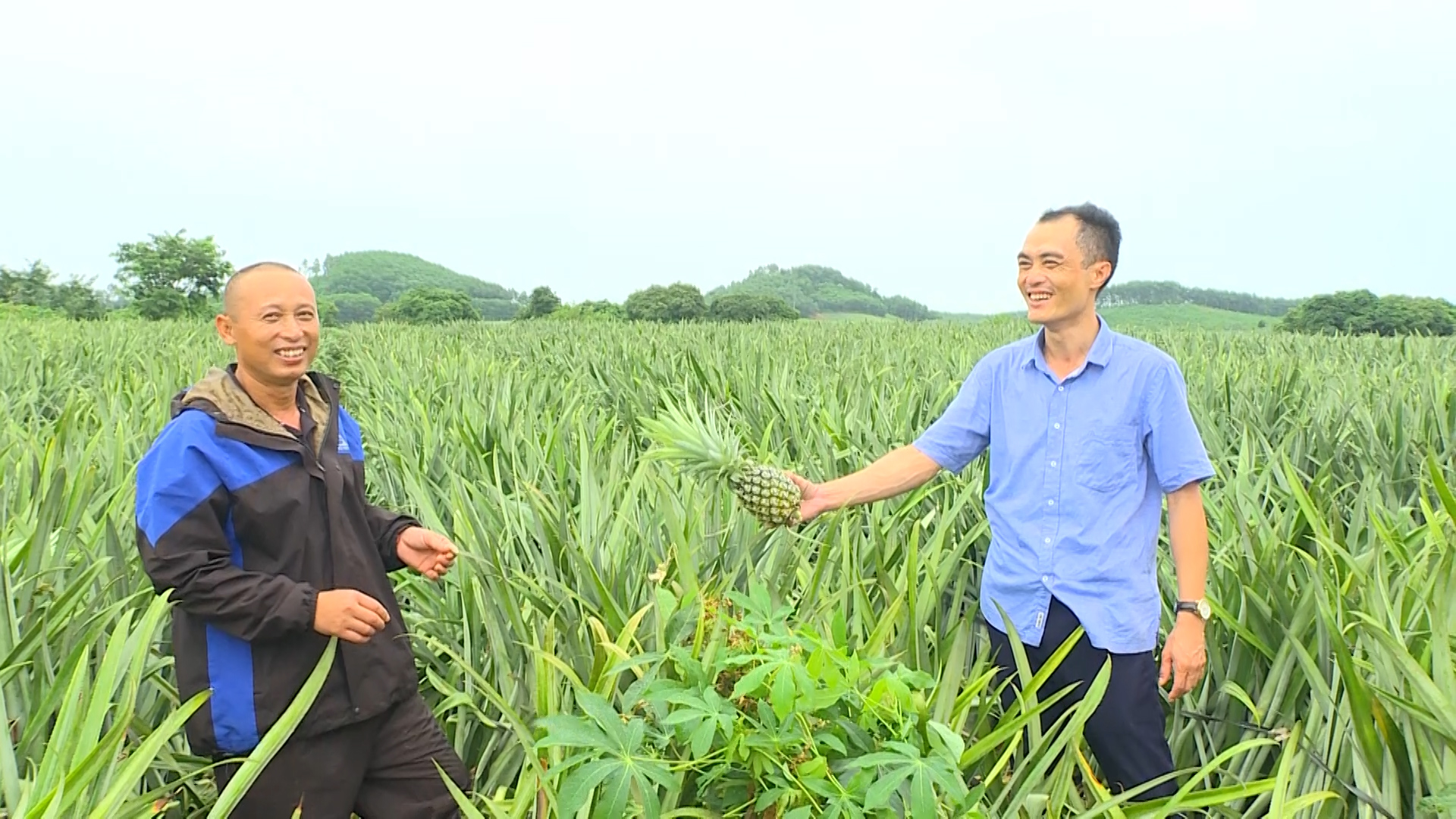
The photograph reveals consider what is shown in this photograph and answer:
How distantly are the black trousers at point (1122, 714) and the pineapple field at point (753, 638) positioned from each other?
9 centimetres

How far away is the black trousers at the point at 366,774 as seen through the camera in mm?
1378

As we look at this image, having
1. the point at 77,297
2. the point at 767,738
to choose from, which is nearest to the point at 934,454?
the point at 767,738

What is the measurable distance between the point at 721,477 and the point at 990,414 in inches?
24.1

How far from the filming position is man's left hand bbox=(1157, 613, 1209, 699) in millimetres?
1586

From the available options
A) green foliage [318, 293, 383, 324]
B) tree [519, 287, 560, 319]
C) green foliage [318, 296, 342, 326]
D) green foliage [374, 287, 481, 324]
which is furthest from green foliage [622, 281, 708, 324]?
green foliage [318, 293, 383, 324]

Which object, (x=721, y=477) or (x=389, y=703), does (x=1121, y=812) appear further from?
(x=389, y=703)

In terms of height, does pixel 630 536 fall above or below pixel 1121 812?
above

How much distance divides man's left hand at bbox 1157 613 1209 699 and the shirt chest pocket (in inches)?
10.3

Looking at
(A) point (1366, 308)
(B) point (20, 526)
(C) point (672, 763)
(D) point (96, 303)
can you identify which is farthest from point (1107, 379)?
(D) point (96, 303)

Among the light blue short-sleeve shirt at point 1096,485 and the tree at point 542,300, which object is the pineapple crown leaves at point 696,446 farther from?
the tree at point 542,300

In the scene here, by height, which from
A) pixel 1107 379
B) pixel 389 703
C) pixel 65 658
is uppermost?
pixel 1107 379

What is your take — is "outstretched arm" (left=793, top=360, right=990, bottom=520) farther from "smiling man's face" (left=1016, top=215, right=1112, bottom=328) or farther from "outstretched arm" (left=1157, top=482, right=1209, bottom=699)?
"outstretched arm" (left=1157, top=482, right=1209, bottom=699)

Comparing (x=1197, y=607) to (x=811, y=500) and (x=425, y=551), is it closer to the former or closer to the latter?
(x=811, y=500)

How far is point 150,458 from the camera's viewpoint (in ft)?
4.26
